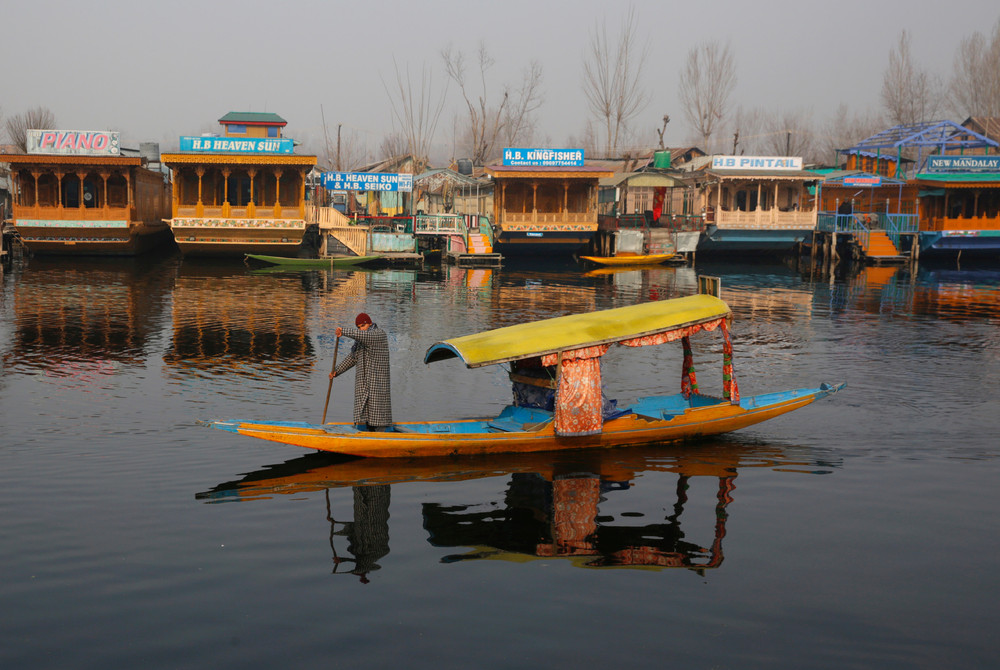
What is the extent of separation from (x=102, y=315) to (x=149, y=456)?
13.2m

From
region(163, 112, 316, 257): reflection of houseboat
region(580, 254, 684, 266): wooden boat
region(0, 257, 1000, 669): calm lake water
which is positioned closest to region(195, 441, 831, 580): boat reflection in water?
region(0, 257, 1000, 669): calm lake water

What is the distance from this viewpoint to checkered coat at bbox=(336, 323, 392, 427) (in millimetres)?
10648

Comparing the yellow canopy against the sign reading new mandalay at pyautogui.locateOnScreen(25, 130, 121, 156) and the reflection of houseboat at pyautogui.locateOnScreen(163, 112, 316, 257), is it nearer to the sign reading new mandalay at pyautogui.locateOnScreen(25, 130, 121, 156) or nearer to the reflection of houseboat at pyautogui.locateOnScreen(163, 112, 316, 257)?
the reflection of houseboat at pyautogui.locateOnScreen(163, 112, 316, 257)

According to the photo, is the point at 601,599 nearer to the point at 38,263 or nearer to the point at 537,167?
the point at 38,263

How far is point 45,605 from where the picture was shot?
272 inches

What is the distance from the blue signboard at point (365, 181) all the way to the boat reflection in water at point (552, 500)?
105ft

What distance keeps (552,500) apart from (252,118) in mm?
40387

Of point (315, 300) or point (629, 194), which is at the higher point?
point (629, 194)

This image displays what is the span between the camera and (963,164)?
4566 cm

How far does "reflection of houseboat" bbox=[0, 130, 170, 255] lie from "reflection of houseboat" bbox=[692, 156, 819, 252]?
27.7 meters

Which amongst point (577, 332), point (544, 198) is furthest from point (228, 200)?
point (577, 332)

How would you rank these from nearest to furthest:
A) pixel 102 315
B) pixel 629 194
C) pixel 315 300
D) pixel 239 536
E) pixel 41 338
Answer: pixel 239 536 < pixel 41 338 < pixel 102 315 < pixel 315 300 < pixel 629 194

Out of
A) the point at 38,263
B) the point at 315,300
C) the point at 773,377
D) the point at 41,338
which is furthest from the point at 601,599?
the point at 38,263

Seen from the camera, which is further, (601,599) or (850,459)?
(850,459)
